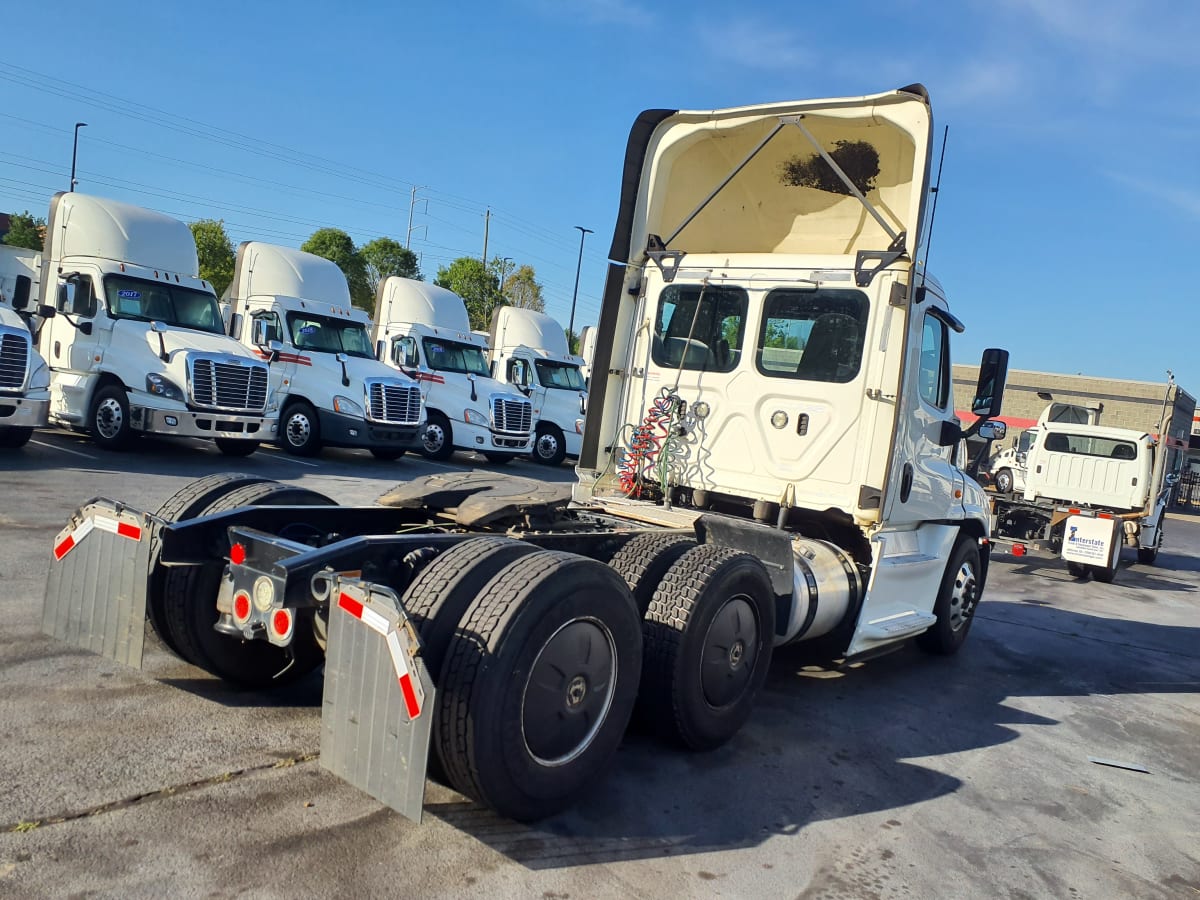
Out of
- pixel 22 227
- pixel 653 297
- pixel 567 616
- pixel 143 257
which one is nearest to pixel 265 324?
pixel 143 257

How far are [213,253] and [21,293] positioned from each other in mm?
31769

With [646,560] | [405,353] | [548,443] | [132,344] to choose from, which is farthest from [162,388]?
[646,560]

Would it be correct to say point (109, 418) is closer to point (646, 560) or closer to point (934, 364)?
point (646, 560)

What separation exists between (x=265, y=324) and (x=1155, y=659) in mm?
13588

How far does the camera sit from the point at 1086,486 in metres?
15.2

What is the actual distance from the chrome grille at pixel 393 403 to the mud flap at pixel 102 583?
1216 cm

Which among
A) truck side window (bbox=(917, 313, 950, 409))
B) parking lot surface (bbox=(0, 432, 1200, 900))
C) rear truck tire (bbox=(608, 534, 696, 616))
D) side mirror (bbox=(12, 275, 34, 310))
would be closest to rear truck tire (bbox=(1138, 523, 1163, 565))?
parking lot surface (bbox=(0, 432, 1200, 900))

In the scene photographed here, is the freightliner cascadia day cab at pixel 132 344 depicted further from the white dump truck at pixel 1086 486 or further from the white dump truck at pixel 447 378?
the white dump truck at pixel 1086 486

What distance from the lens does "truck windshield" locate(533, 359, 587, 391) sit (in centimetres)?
2069

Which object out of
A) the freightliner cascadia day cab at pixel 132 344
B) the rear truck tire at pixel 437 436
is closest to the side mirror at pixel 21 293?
the freightliner cascadia day cab at pixel 132 344

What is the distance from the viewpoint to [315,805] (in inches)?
135

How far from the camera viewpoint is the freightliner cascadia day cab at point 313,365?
15.9 metres

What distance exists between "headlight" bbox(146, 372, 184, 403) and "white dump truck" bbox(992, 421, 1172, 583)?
1198 cm

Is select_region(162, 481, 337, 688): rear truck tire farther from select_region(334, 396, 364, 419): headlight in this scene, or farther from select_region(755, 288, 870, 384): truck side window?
select_region(334, 396, 364, 419): headlight
